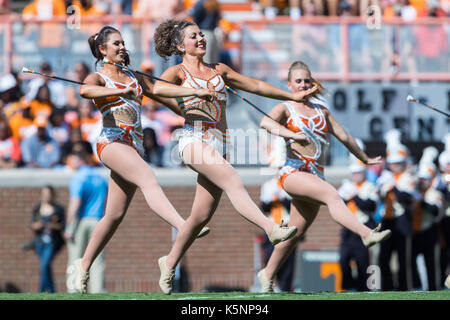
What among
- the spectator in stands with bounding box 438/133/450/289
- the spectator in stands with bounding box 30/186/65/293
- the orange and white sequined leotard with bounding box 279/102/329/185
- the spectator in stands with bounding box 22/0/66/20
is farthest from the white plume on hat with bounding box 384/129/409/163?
the spectator in stands with bounding box 22/0/66/20

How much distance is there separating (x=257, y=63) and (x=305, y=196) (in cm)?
685

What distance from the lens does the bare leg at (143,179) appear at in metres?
8.83

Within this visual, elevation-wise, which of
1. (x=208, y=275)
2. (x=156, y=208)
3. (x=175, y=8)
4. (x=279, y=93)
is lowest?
(x=208, y=275)

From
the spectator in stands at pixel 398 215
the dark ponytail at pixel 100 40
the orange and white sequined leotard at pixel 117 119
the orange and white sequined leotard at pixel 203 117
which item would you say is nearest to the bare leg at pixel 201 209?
the orange and white sequined leotard at pixel 203 117

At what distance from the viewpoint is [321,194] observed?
30.3 ft

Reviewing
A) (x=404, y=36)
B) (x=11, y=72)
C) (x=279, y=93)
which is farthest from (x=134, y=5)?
(x=279, y=93)

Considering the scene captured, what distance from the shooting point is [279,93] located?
9.35m

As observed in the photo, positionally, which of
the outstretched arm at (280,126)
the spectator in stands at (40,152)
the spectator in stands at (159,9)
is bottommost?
the spectator in stands at (40,152)

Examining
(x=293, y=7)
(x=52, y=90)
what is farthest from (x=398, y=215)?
(x=52, y=90)

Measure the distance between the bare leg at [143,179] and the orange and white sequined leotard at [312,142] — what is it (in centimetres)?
123

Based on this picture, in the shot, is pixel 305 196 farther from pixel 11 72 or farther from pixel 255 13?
pixel 255 13

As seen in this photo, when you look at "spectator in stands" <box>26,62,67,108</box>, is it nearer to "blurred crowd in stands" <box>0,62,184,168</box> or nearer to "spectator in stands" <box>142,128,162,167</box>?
"blurred crowd in stands" <box>0,62,184,168</box>

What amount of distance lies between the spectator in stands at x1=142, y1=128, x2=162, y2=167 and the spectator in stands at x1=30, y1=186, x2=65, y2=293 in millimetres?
1468

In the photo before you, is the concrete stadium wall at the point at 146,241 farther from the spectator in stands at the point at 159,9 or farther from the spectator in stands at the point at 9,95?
the spectator in stands at the point at 159,9
